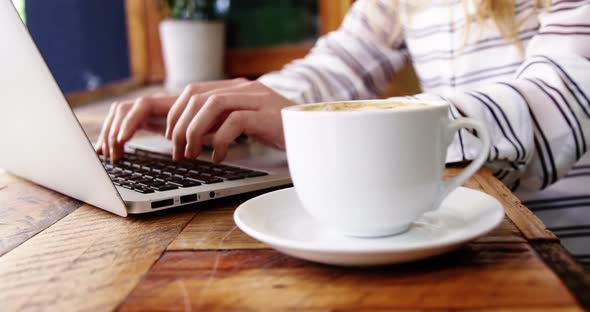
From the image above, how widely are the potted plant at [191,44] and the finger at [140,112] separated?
4.46 feet

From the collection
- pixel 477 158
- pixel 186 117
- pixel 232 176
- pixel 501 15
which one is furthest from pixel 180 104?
pixel 501 15

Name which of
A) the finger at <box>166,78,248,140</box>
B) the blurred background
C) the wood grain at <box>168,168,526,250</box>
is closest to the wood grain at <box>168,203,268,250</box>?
the wood grain at <box>168,168,526,250</box>

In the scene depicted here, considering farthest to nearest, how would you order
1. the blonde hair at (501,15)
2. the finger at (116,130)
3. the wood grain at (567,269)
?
the blonde hair at (501,15), the finger at (116,130), the wood grain at (567,269)

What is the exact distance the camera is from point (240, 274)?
391 mm

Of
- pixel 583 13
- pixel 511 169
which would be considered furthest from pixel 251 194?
pixel 583 13

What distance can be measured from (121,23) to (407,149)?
7.46ft

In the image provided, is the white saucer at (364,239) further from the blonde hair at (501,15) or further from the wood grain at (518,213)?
the blonde hair at (501,15)

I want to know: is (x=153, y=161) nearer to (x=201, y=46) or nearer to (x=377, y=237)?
(x=377, y=237)

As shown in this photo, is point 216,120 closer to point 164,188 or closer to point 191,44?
point 164,188

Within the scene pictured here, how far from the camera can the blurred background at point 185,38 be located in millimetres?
2133

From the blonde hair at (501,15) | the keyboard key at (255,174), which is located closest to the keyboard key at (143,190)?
the keyboard key at (255,174)

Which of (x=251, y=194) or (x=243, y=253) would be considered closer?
(x=243, y=253)

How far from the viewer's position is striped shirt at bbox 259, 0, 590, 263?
0.69m

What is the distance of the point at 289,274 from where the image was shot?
0.39 meters
